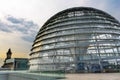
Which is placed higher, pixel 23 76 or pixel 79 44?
pixel 79 44

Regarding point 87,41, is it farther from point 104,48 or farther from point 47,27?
point 47,27

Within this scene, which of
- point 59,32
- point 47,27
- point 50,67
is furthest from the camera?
point 47,27

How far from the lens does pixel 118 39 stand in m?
45.8

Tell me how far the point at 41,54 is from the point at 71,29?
998 centimetres

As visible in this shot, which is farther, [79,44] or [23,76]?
[79,44]

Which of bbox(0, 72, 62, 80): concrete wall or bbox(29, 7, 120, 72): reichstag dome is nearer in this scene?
bbox(0, 72, 62, 80): concrete wall

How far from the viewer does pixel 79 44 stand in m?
43.6

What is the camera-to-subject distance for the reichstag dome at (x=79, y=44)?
4150cm

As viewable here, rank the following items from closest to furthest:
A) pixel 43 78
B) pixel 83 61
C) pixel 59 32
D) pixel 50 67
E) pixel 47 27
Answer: pixel 43 78 → pixel 83 61 → pixel 50 67 → pixel 59 32 → pixel 47 27

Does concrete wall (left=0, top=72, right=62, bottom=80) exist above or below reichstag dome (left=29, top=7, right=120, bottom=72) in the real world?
below

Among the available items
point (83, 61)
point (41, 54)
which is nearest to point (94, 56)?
point (83, 61)

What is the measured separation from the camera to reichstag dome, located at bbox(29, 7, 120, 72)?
1634 inches

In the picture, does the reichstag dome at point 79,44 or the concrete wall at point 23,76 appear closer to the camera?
the concrete wall at point 23,76

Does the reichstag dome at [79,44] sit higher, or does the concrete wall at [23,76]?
the reichstag dome at [79,44]
